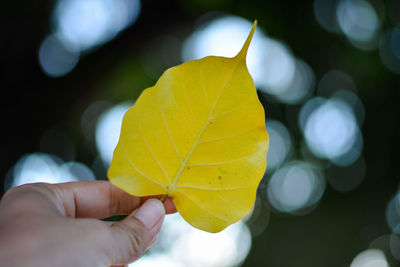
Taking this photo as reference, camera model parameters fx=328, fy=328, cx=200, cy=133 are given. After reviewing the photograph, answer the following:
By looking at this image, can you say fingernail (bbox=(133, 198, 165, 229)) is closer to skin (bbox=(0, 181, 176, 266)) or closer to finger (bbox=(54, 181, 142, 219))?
skin (bbox=(0, 181, 176, 266))

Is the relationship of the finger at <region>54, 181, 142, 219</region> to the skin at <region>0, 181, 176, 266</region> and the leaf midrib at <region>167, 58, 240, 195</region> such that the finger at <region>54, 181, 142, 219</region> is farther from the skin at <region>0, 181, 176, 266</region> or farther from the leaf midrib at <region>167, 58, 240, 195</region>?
the leaf midrib at <region>167, 58, 240, 195</region>

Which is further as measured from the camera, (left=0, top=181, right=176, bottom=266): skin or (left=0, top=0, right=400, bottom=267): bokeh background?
(left=0, top=0, right=400, bottom=267): bokeh background

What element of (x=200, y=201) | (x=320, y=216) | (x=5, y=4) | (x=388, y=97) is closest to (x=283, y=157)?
(x=320, y=216)

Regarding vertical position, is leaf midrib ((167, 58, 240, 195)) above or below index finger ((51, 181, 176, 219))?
above

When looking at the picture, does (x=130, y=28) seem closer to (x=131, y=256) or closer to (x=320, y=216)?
(x=131, y=256)

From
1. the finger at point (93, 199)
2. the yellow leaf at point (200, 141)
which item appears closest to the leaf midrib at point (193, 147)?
the yellow leaf at point (200, 141)

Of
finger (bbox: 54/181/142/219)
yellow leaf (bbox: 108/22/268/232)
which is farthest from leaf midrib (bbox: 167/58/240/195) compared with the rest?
finger (bbox: 54/181/142/219)

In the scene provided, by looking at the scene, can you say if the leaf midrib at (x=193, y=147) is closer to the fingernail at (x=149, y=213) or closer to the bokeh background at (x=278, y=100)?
the fingernail at (x=149, y=213)

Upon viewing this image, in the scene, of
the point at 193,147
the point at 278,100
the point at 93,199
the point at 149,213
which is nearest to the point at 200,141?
the point at 193,147
